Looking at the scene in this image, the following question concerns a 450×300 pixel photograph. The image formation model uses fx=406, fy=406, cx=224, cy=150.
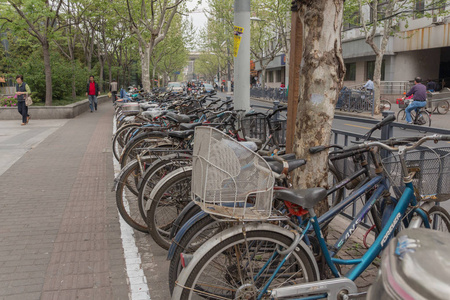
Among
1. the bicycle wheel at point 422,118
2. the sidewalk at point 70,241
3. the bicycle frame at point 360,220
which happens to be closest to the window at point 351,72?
the bicycle wheel at point 422,118

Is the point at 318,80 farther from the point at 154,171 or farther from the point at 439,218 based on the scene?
the point at 154,171

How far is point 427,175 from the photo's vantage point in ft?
10.2

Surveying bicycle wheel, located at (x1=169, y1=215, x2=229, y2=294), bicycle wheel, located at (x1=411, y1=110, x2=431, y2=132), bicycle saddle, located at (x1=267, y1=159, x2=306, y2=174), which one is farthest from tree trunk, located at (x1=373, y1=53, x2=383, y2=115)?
bicycle wheel, located at (x1=169, y1=215, x2=229, y2=294)

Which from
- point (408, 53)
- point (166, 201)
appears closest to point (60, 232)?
point (166, 201)

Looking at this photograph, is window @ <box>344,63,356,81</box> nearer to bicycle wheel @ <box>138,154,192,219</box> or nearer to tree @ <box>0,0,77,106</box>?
tree @ <box>0,0,77,106</box>

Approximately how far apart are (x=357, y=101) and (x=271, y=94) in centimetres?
1451

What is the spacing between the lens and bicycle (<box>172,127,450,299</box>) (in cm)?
250

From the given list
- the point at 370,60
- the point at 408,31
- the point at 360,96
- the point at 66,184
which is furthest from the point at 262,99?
the point at 66,184

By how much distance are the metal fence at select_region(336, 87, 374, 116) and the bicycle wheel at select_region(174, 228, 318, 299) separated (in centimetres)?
1907

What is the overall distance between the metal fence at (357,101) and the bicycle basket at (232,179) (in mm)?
19246

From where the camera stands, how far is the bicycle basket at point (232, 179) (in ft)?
8.20

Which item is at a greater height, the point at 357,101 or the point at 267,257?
the point at 357,101

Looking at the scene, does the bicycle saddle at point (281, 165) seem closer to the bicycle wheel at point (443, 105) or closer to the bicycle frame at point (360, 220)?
the bicycle frame at point (360, 220)

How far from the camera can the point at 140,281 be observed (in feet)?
12.1
